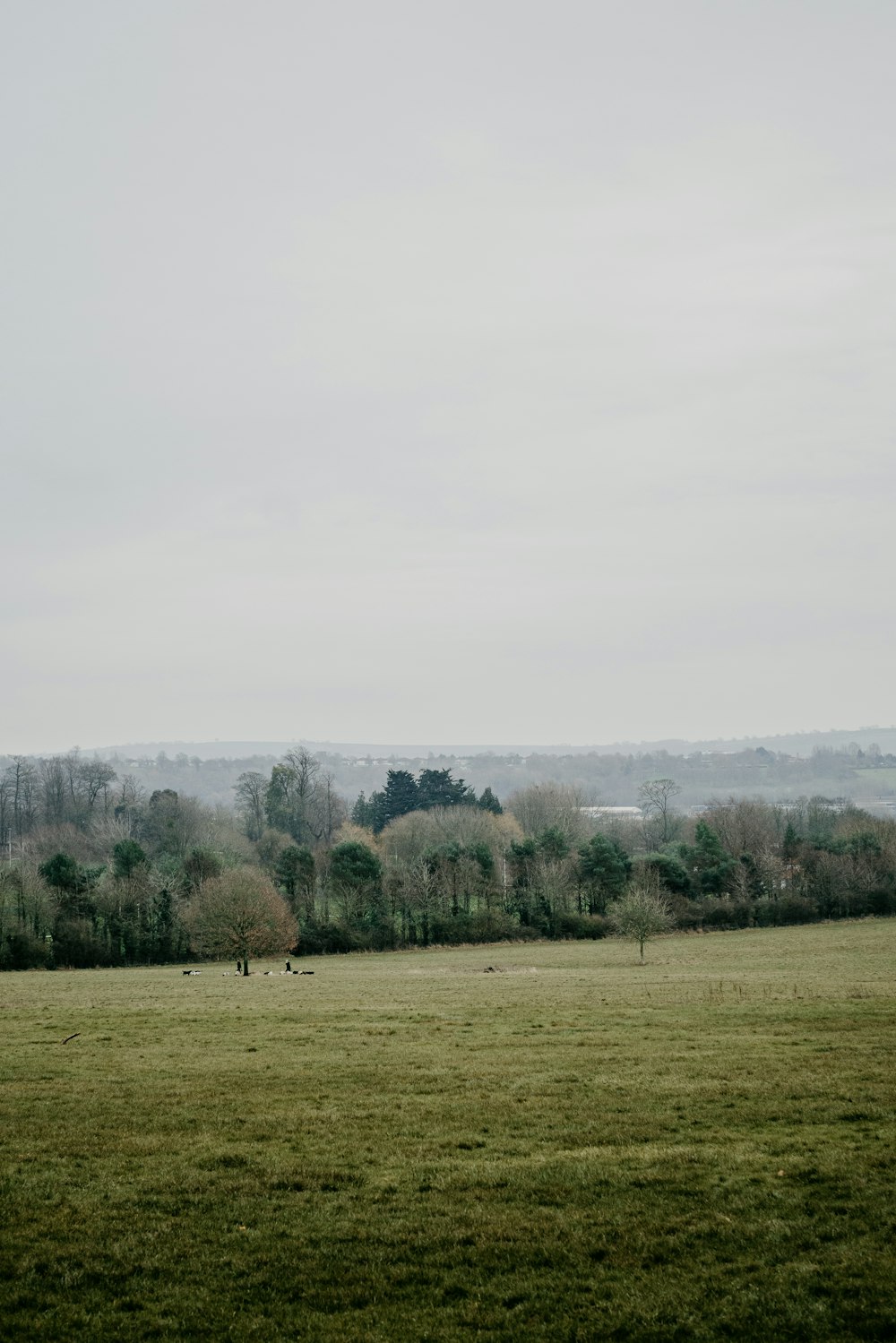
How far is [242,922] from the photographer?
61.1 m

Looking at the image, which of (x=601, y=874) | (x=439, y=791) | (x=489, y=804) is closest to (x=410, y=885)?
(x=601, y=874)

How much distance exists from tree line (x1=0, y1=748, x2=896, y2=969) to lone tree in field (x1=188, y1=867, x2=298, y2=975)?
0.15m

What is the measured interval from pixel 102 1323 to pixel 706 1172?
8.37 metres

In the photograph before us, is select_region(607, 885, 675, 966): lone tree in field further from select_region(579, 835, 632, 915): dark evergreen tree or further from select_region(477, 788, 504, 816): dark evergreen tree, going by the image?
select_region(477, 788, 504, 816): dark evergreen tree

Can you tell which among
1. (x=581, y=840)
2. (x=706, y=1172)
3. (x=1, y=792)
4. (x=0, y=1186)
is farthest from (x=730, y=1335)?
(x=1, y=792)

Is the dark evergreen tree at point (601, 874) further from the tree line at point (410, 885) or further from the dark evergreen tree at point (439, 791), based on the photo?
the dark evergreen tree at point (439, 791)

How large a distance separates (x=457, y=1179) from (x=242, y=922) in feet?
163

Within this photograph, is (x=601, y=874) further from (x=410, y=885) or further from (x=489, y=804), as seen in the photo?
(x=489, y=804)

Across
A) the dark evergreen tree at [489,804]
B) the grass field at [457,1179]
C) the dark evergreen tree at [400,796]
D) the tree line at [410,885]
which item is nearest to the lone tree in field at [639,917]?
the tree line at [410,885]

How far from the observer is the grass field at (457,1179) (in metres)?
10.3

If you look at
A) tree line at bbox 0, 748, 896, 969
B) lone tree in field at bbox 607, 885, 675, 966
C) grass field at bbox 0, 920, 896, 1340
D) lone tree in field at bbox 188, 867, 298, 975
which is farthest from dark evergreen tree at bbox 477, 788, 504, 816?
grass field at bbox 0, 920, 896, 1340

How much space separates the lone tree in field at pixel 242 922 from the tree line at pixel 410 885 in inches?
6.0

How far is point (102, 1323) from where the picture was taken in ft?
32.9

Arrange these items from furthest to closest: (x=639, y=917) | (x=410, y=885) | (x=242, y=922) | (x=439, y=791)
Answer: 1. (x=439, y=791)
2. (x=410, y=885)
3. (x=639, y=917)
4. (x=242, y=922)
